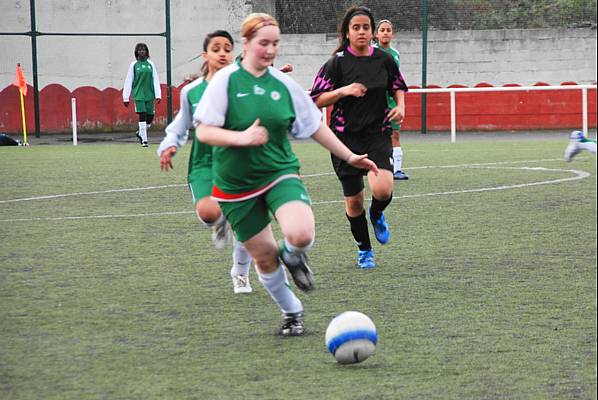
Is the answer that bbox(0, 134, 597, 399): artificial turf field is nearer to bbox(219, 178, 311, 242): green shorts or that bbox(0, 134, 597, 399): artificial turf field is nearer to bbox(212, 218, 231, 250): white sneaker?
bbox(212, 218, 231, 250): white sneaker

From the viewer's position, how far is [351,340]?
5.18 meters

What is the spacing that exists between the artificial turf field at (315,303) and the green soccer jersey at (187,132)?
0.79 meters

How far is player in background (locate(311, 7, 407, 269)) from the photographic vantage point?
8.02 m

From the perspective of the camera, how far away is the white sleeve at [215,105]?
18.2 feet

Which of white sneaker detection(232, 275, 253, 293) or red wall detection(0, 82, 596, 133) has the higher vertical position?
white sneaker detection(232, 275, 253, 293)

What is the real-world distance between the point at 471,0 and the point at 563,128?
406 centimetres

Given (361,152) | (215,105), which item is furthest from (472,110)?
(215,105)

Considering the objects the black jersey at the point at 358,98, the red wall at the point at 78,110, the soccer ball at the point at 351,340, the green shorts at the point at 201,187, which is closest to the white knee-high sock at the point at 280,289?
the soccer ball at the point at 351,340

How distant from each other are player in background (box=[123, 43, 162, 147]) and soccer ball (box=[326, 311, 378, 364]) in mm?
18206

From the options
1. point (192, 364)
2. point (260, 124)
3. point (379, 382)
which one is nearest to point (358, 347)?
point (379, 382)

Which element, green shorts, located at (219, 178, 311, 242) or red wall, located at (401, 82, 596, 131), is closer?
green shorts, located at (219, 178, 311, 242)

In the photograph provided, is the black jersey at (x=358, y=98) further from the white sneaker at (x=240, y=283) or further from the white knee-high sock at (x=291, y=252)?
the white knee-high sock at (x=291, y=252)

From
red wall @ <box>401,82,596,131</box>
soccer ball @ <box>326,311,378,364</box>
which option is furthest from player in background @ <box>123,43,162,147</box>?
soccer ball @ <box>326,311,378,364</box>

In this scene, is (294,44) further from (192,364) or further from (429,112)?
(192,364)
